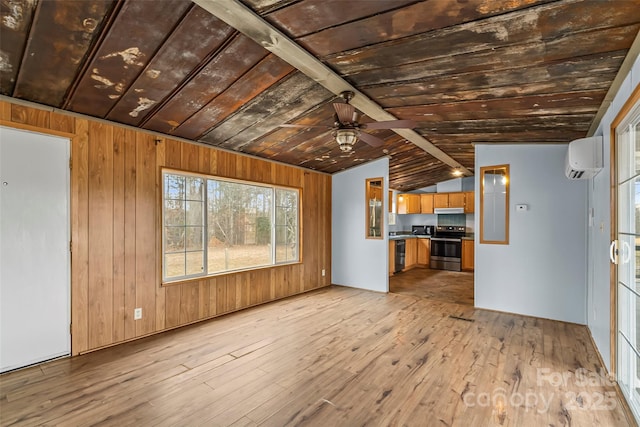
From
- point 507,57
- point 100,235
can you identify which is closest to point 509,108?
point 507,57

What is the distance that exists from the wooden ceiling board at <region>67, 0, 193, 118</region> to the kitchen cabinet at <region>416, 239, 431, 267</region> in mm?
7897

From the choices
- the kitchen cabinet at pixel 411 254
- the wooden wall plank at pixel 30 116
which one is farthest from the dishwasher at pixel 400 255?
the wooden wall plank at pixel 30 116

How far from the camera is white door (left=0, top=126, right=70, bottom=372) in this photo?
2.71 m

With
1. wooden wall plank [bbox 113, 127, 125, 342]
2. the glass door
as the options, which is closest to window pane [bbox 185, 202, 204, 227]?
wooden wall plank [bbox 113, 127, 125, 342]

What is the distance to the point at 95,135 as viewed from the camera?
318 centimetres

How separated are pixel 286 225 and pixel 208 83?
326 centimetres

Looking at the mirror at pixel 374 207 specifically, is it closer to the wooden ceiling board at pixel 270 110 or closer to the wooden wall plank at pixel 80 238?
the wooden ceiling board at pixel 270 110

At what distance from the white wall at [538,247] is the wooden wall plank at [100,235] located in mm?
4922

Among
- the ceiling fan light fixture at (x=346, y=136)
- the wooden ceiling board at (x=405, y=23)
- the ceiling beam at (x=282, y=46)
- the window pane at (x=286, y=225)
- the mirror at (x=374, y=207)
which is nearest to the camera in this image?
the wooden ceiling board at (x=405, y=23)

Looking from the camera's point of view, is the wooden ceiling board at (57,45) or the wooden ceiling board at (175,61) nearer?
the wooden ceiling board at (57,45)

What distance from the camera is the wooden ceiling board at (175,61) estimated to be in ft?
6.65

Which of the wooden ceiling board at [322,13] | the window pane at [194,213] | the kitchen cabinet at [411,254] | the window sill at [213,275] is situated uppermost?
the wooden ceiling board at [322,13]

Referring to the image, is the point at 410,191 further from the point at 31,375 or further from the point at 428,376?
the point at 31,375

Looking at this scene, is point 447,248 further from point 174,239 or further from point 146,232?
point 146,232
